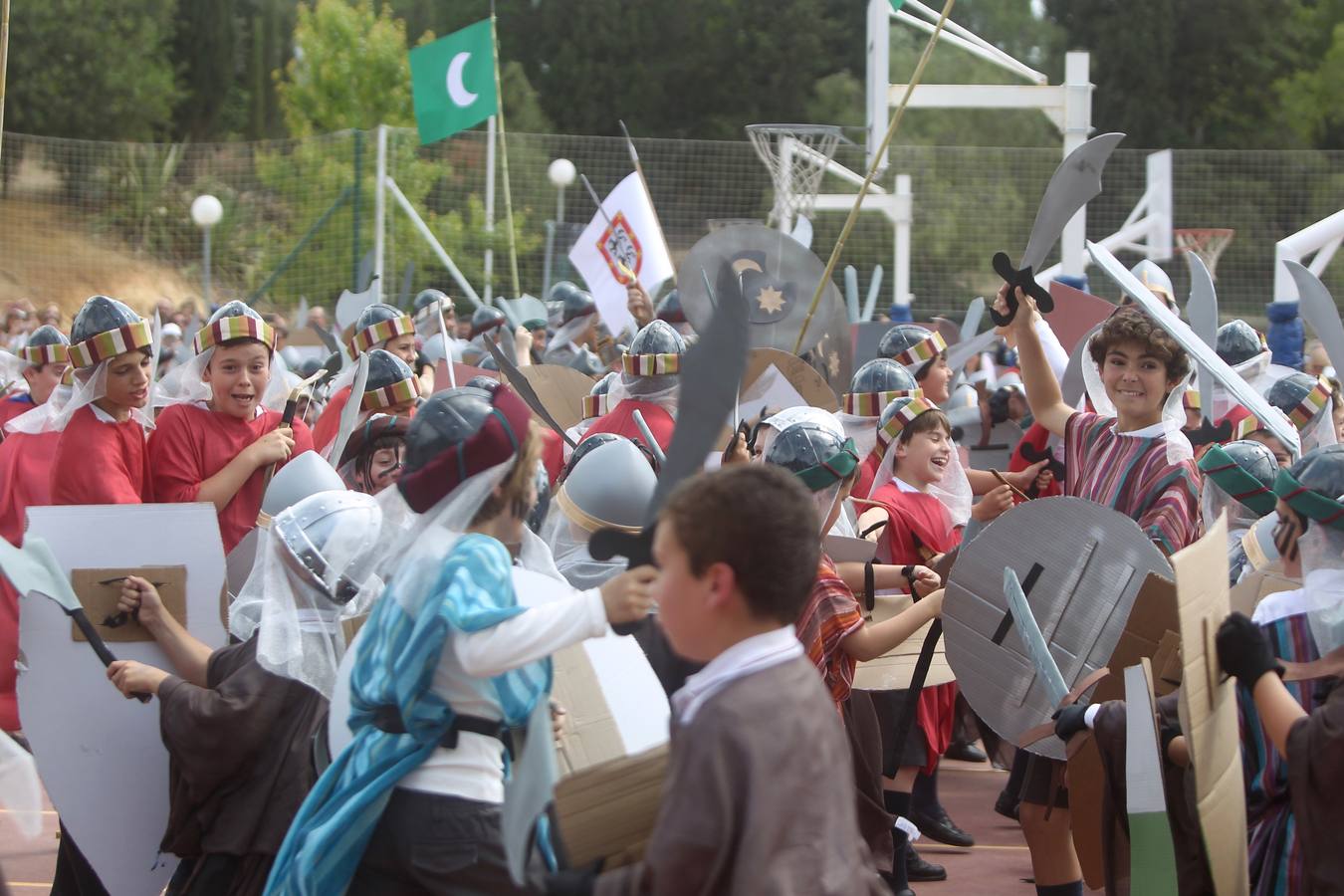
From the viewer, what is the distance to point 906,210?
16.9 meters

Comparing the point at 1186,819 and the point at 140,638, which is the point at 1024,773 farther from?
the point at 140,638

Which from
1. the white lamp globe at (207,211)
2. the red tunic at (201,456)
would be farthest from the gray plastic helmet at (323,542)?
the white lamp globe at (207,211)

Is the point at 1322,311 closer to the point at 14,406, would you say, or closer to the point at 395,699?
the point at 395,699

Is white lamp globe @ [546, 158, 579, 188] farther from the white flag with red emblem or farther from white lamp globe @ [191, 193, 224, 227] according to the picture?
the white flag with red emblem

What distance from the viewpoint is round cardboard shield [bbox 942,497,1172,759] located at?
13.5 feet

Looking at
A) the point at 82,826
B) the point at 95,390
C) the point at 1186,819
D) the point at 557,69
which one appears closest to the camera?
the point at 1186,819

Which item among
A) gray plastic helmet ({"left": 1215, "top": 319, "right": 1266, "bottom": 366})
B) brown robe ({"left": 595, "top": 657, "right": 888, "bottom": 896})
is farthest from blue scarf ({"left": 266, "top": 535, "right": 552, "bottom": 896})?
gray plastic helmet ({"left": 1215, "top": 319, "right": 1266, "bottom": 366})

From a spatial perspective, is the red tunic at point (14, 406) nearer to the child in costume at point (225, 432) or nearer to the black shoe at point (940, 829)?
the child in costume at point (225, 432)

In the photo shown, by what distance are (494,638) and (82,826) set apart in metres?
1.59

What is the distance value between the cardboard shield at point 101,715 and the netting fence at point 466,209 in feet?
33.5

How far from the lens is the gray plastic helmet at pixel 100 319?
Answer: 5.26 m

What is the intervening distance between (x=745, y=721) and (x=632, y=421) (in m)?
4.12

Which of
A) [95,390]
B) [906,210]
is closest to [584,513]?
[95,390]

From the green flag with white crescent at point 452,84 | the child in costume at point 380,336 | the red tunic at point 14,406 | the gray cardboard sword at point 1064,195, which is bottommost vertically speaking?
the red tunic at point 14,406
